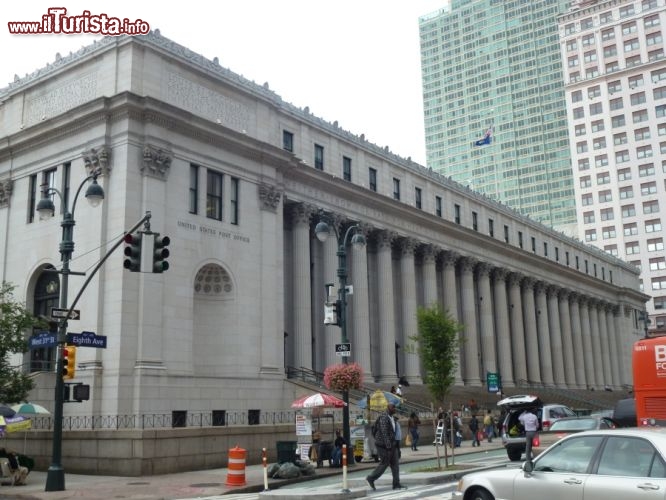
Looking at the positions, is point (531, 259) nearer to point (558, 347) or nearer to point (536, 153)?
point (558, 347)

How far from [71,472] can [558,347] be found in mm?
63369

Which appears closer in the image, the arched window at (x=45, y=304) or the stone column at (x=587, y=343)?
the arched window at (x=45, y=304)

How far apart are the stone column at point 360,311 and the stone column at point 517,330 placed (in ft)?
83.4

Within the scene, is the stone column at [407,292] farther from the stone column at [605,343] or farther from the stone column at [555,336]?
the stone column at [605,343]

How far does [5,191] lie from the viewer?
137 feet

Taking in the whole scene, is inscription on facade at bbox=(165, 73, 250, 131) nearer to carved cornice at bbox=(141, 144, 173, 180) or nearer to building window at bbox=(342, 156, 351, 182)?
carved cornice at bbox=(141, 144, 173, 180)

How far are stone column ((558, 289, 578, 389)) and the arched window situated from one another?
60.7 meters

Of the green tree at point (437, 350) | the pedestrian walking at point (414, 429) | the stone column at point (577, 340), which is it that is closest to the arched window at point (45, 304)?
the pedestrian walking at point (414, 429)

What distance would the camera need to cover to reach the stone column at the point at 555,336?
81188 millimetres

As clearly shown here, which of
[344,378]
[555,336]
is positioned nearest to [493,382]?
[555,336]

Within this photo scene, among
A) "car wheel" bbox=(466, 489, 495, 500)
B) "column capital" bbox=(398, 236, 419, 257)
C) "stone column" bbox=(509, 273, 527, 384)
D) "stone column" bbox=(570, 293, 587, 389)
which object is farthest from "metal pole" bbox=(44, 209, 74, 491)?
"stone column" bbox=(570, 293, 587, 389)

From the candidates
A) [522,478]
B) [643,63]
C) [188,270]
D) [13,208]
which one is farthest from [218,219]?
[643,63]

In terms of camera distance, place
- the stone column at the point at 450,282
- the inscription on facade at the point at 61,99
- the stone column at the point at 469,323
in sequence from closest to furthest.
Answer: the inscription on facade at the point at 61,99
the stone column at the point at 450,282
the stone column at the point at 469,323

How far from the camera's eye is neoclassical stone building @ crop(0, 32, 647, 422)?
117 ft
